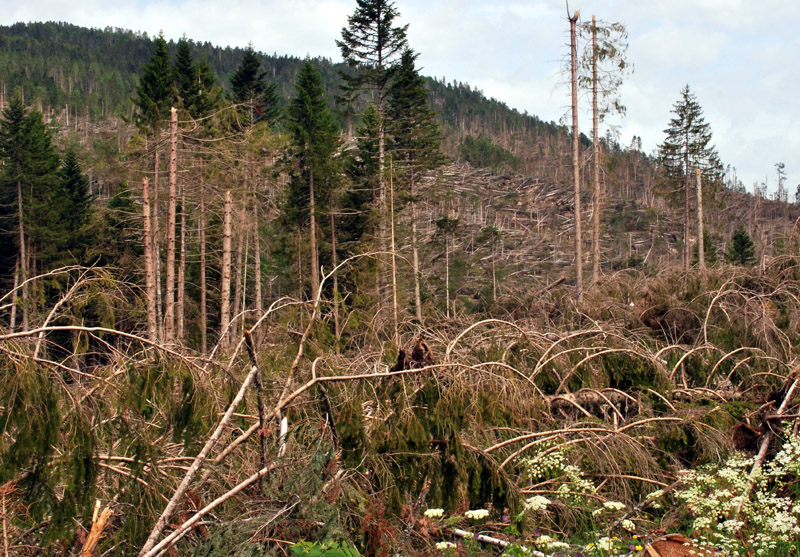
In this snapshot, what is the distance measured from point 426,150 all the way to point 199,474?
28.4 meters

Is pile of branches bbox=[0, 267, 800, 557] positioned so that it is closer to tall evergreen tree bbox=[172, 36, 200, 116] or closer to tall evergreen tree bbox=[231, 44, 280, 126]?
tall evergreen tree bbox=[172, 36, 200, 116]

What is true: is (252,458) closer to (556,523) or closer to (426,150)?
(556,523)

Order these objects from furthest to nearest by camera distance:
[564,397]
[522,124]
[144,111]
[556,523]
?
[522,124] → [144,111] → [564,397] → [556,523]

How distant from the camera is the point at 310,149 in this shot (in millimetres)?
25938

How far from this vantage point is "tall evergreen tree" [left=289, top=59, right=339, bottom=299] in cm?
2578

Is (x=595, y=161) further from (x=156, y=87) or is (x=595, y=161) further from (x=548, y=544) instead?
(x=548, y=544)

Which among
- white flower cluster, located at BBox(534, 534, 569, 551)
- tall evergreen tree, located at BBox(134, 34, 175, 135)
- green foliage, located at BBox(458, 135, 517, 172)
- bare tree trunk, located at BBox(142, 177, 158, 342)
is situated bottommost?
white flower cluster, located at BBox(534, 534, 569, 551)

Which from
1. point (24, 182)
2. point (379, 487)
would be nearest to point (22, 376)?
point (379, 487)

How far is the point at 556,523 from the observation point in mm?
4301

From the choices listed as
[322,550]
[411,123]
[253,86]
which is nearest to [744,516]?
[322,550]

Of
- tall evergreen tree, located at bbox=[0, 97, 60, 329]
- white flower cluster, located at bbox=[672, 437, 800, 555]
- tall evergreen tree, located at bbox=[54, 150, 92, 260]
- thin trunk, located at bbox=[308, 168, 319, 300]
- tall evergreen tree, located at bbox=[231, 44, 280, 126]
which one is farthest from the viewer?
tall evergreen tree, located at bbox=[231, 44, 280, 126]

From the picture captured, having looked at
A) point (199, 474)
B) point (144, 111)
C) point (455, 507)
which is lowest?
point (455, 507)

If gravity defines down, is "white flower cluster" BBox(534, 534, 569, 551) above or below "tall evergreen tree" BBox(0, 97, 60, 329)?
below

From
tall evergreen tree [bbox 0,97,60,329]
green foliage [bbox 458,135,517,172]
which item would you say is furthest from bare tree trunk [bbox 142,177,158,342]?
green foliage [bbox 458,135,517,172]
